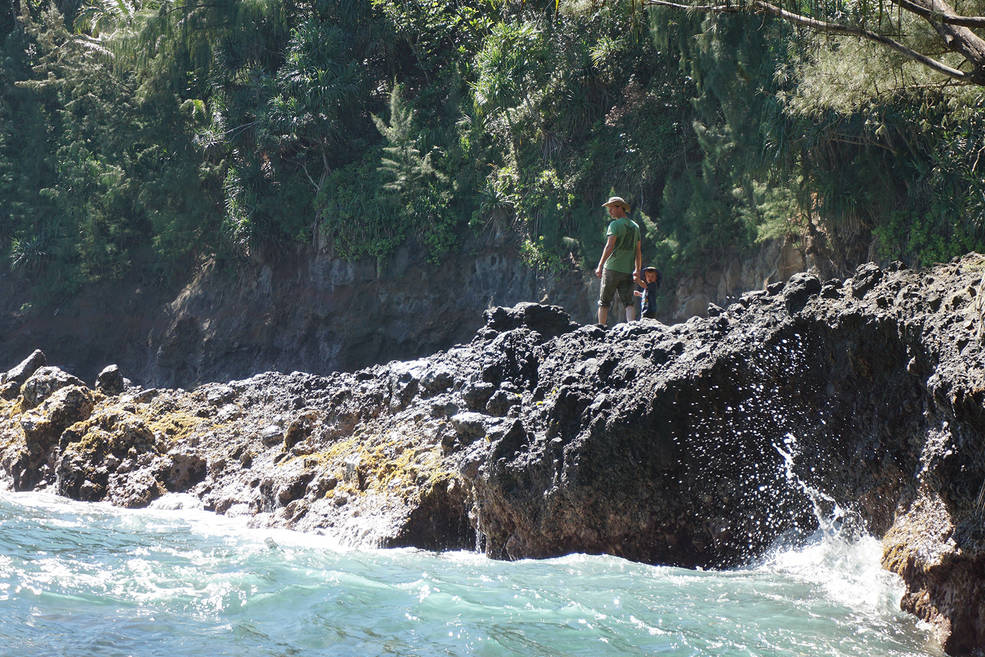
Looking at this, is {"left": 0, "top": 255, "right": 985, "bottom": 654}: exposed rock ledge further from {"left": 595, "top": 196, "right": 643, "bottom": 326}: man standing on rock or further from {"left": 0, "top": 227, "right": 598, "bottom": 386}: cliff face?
{"left": 0, "top": 227, "right": 598, "bottom": 386}: cliff face

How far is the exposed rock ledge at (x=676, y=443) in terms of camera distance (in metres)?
5.17

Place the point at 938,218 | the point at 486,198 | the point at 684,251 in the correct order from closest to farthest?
the point at 938,218 → the point at 684,251 → the point at 486,198

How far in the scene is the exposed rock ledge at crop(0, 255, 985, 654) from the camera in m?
5.17

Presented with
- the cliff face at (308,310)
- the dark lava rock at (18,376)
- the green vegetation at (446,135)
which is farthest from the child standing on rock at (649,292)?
the dark lava rock at (18,376)

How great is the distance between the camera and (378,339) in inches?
813

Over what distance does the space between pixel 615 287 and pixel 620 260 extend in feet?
1.06

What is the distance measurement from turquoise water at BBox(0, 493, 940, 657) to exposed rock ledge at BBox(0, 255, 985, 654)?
1.08ft

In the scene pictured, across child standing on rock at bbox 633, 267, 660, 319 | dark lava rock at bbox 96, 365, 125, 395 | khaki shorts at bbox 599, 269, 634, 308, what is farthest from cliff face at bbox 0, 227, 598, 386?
dark lava rock at bbox 96, 365, 125, 395

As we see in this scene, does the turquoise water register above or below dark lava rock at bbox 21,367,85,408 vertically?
below

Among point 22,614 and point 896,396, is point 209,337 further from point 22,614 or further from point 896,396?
point 896,396

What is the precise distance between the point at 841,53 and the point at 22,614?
363 inches

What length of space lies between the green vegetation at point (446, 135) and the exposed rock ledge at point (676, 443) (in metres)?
3.84

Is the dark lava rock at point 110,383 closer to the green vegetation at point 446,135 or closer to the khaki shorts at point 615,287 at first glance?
the khaki shorts at point 615,287

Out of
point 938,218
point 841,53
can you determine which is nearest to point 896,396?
point 841,53
